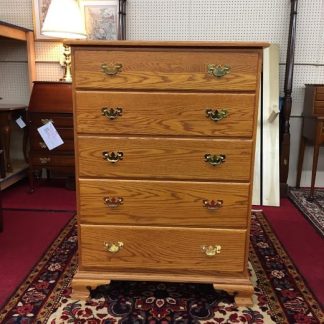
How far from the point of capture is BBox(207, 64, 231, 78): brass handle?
4.88 feet

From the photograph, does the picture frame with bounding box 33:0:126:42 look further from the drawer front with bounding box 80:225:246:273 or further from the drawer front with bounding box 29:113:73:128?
the drawer front with bounding box 80:225:246:273

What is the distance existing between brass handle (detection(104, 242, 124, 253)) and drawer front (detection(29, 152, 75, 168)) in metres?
1.60

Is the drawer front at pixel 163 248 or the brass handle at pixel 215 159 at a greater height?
the brass handle at pixel 215 159

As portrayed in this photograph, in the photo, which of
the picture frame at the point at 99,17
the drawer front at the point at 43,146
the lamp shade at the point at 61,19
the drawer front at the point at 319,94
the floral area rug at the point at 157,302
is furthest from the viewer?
the picture frame at the point at 99,17

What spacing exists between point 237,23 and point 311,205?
1750 mm

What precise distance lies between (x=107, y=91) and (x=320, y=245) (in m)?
1.72

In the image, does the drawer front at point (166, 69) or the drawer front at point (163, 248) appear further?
the drawer front at point (163, 248)

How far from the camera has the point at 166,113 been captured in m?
1.55

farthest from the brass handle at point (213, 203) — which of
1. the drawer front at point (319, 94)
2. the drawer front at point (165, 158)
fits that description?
the drawer front at point (319, 94)

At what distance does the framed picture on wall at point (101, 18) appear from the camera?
3285 mm

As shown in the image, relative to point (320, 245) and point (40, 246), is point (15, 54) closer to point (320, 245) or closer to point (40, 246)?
point (40, 246)

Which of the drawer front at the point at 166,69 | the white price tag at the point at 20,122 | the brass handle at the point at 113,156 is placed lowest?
the white price tag at the point at 20,122

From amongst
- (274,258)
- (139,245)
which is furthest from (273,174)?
(139,245)

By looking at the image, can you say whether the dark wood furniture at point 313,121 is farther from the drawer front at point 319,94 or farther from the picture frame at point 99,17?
the picture frame at point 99,17
